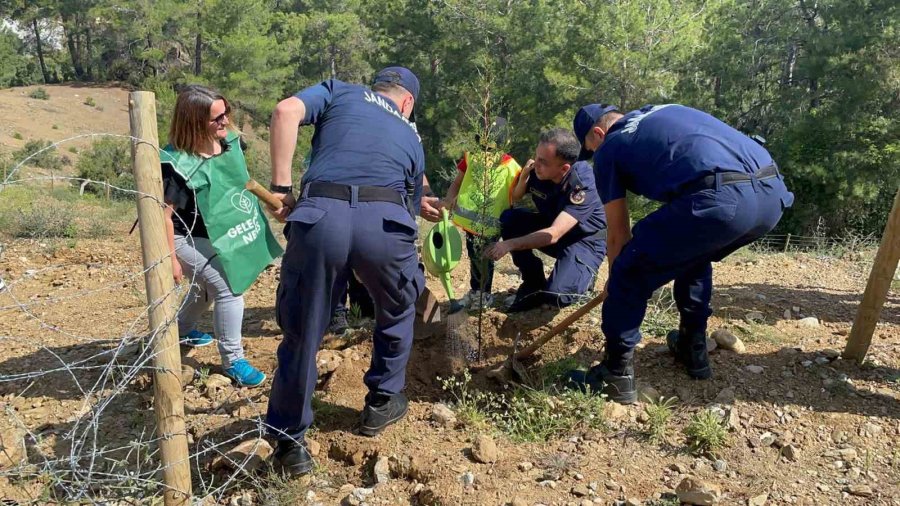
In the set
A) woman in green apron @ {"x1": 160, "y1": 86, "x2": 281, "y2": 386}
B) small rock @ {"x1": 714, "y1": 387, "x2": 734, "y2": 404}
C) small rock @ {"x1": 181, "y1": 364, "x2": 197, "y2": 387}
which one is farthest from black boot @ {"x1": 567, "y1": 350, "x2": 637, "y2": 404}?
small rock @ {"x1": 181, "y1": 364, "x2": 197, "y2": 387}

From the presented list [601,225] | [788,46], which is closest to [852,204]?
[788,46]

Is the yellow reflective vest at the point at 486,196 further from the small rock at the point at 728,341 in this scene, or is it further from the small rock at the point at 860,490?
the small rock at the point at 860,490

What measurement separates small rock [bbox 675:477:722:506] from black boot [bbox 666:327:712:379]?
0.91m

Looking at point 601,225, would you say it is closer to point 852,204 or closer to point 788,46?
point 852,204

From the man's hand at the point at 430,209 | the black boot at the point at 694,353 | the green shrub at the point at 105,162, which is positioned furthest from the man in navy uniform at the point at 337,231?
the green shrub at the point at 105,162

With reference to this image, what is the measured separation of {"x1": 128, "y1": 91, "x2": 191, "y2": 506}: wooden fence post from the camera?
185 cm

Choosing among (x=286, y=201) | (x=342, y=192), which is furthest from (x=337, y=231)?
(x=286, y=201)

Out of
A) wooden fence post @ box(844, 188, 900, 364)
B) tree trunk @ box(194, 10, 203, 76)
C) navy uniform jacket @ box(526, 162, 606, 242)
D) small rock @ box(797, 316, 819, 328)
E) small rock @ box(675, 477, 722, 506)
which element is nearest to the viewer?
small rock @ box(675, 477, 722, 506)

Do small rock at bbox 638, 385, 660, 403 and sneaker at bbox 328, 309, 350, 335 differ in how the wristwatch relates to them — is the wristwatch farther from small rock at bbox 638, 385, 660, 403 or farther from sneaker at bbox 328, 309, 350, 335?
small rock at bbox 638, 385, 660, 403

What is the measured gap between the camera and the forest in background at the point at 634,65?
1661 cm

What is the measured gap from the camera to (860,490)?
251 cm

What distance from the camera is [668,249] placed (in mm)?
2797

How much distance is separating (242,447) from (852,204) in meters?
18.5

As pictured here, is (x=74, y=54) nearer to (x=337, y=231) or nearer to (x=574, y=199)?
(x=574, y=199)
